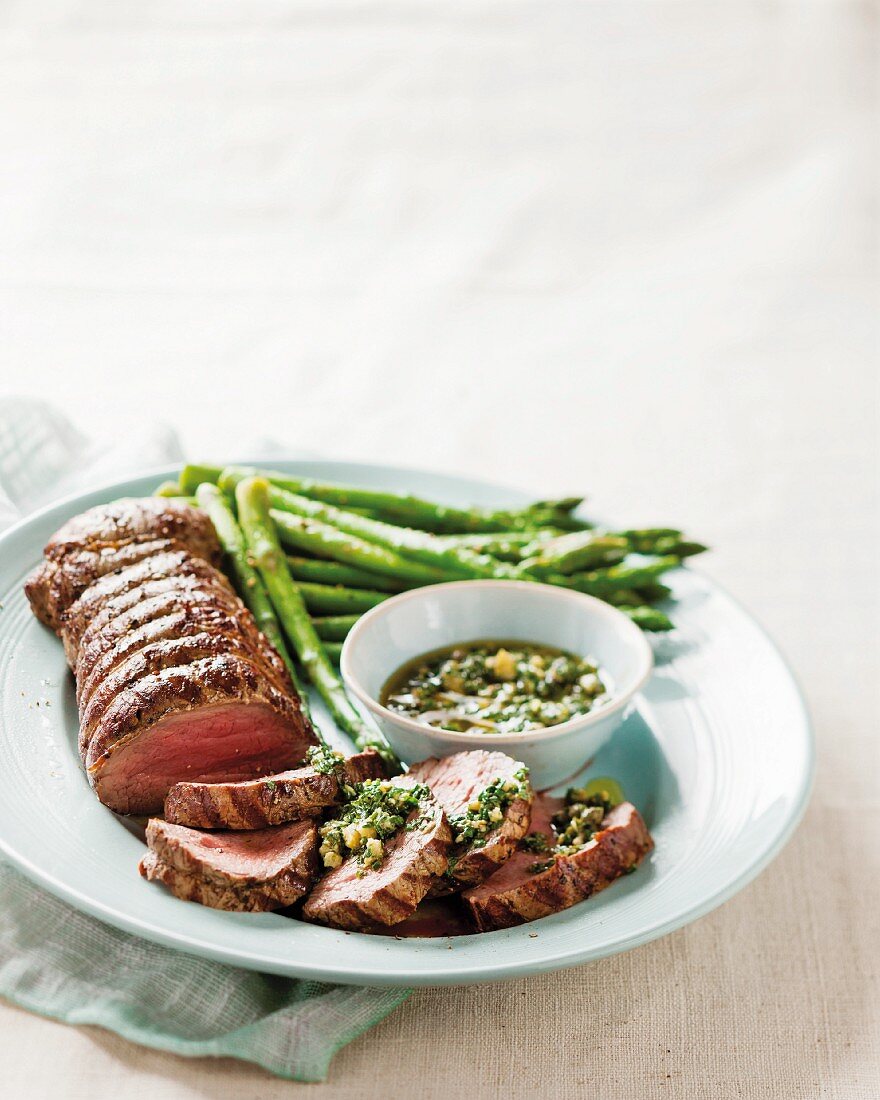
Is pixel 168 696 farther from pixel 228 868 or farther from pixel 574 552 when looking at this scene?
pixel 574 552

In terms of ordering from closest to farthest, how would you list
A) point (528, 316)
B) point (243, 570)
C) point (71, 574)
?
point (71, 574) < point (243, 570) < point (528, 316)

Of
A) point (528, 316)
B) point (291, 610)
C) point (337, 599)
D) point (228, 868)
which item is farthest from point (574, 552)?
point (528, 316)

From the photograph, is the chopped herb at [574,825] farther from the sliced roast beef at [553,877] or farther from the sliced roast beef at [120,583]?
the sliced roast beef at [120,583]

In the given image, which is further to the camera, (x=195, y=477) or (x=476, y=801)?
(x=195, y=477)

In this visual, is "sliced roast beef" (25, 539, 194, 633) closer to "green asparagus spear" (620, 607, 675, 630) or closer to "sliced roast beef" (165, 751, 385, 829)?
"sliced roast beef" (165, 751, 385, 829)

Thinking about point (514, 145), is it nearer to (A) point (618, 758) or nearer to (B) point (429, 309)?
(B) point (429, 309)

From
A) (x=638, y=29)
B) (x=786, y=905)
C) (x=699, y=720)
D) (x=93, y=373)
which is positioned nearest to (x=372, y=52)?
(x=638, y=29)

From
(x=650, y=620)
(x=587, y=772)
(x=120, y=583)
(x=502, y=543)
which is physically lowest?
(x=587, y=772)

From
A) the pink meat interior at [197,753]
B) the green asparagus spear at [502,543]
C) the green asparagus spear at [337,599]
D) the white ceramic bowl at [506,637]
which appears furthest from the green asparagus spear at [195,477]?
the pink meat interior at [197,753]

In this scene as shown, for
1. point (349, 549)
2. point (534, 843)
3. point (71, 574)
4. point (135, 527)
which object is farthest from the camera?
point (349, 549)
